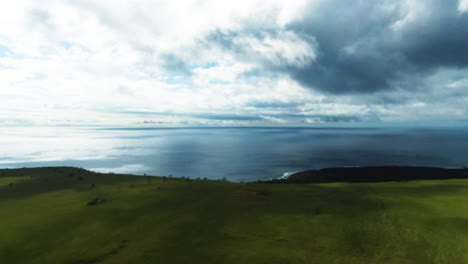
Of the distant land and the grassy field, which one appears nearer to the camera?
the grassy field

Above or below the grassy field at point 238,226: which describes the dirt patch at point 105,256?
below

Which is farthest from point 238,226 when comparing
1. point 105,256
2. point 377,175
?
point 377,175

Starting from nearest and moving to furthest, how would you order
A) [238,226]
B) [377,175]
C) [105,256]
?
[105,256] → [238,226] → [377,175]

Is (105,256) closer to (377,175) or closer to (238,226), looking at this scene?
(238,226)

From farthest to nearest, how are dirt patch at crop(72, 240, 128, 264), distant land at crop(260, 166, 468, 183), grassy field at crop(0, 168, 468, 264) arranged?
1. distant land at crop(260, 166, 468, 183)
2. grassy field at crop(0, 168, 468, 264)
3. dirt patch at crop(72, 240, 128, 264)

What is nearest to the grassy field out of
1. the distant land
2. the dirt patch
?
the dirt patch

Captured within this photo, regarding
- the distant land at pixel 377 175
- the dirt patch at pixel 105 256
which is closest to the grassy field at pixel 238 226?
the dirt patch at pixel 105 256

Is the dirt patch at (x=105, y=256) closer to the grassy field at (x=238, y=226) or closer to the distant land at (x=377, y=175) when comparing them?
the grassy field at (x=238, y=226)

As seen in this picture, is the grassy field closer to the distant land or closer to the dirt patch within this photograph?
the dirt patch
